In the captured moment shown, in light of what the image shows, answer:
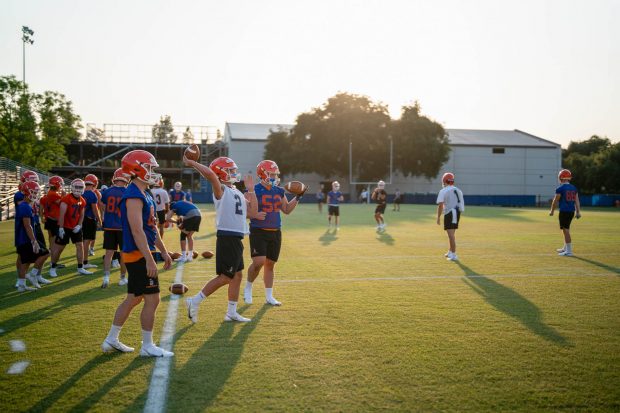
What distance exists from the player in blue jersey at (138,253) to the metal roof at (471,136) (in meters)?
62.5

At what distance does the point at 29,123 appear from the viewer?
154 ft

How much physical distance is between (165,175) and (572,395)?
68328 mm

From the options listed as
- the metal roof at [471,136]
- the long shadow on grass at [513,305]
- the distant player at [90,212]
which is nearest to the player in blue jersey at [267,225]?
the long shadow on grass at [513,305]

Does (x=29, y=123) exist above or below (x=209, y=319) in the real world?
above

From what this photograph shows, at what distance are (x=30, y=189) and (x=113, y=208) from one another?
143 cm

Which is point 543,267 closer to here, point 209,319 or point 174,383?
point 209,319

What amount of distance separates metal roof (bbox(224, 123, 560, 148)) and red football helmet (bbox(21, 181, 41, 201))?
5866 centimetres

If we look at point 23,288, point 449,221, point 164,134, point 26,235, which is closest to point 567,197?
point 449,221

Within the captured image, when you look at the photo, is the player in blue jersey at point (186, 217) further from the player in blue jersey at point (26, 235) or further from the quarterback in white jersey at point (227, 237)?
the quarterback in white jersey at point (227, 237)

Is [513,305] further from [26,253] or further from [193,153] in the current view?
[26,253]

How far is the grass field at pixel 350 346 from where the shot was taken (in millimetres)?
4285

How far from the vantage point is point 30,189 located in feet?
28.8

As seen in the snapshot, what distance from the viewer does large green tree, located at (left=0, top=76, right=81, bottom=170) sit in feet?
151

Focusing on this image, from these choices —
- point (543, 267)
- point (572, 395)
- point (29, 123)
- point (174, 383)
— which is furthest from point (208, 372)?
point (29, 123)
